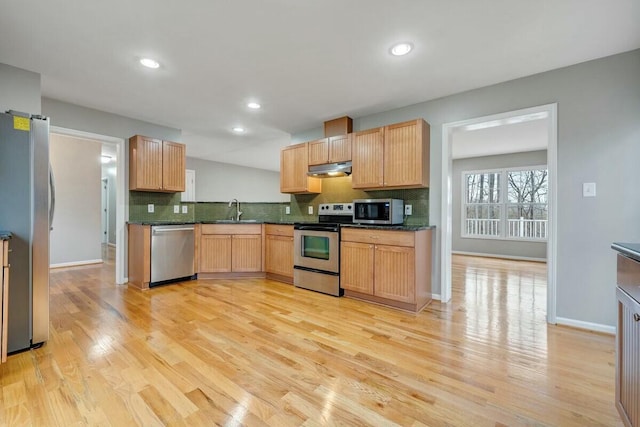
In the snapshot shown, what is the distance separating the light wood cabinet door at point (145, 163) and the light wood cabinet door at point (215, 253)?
1035mm

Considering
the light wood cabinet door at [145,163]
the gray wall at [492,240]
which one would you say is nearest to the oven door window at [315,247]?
the light wood cabinet door at [145,163]

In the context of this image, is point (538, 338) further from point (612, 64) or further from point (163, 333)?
point (163, 333)

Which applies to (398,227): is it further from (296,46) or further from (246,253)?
(246,253)

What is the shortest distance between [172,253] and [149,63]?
2.42m

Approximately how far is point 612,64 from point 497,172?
4741mm

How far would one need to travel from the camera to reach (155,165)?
4109mm

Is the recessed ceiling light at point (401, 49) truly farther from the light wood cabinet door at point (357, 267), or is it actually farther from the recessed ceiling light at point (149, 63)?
the recessed ceiling light at point (149, 63)

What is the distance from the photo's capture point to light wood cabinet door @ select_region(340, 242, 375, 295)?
129 inches

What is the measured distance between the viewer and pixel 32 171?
212 centimetres

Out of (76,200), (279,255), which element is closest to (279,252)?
(279,255)

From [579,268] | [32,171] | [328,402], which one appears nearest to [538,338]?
[579,268]

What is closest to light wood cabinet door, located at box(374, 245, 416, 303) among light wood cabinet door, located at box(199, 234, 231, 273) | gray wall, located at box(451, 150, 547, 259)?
light wood cabinet door, located at box(199, 234, 231, 273)

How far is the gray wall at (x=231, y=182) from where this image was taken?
816 centimetres

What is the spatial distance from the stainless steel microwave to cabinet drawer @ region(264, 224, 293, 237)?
1.00 m
